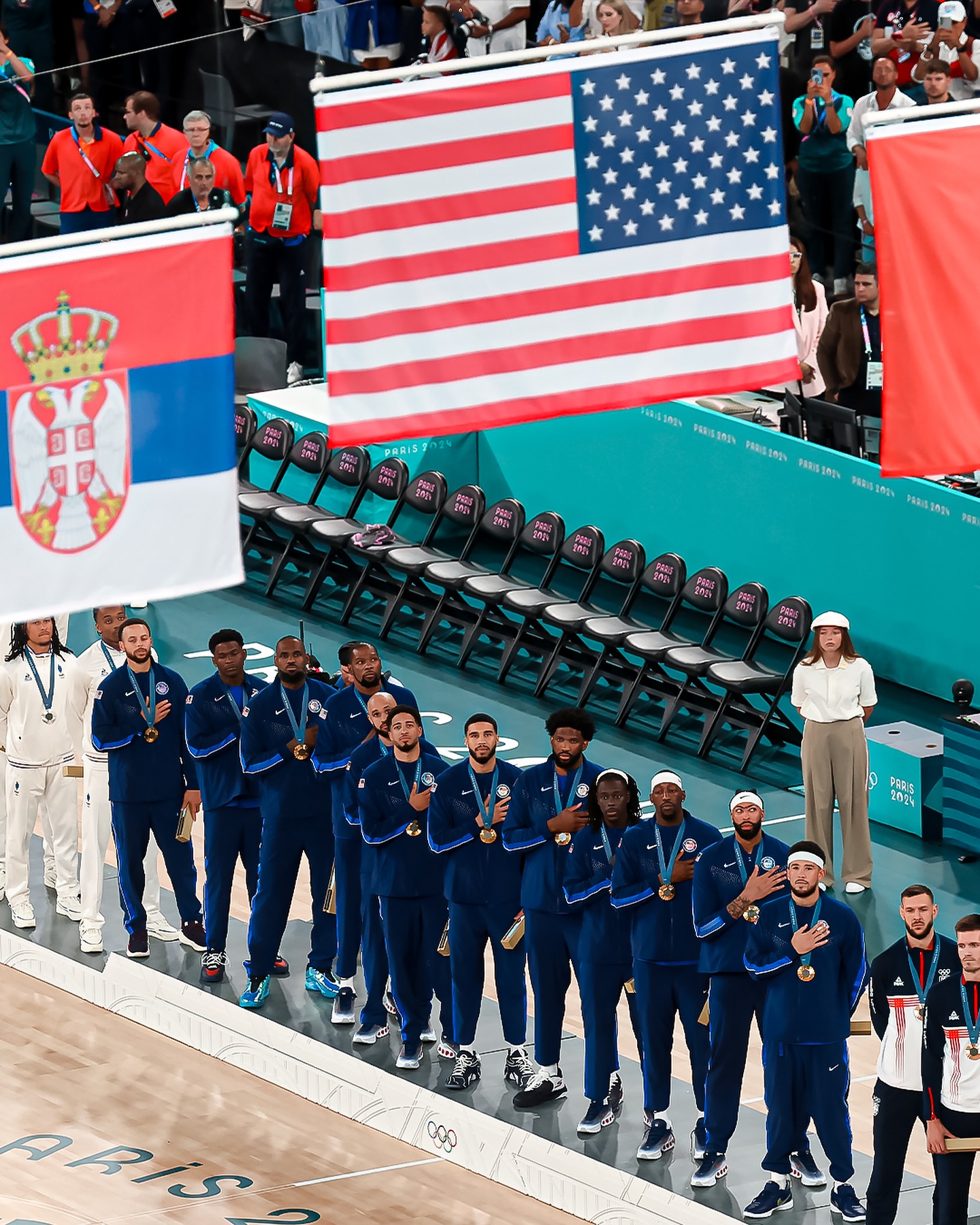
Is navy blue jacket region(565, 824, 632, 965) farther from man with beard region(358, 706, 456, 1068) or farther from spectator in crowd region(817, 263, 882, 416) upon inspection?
spectator in crowd region(817, 263, 882, 416)

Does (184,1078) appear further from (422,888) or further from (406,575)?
(406,575)

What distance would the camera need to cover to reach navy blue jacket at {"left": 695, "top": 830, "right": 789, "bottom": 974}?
1088cm

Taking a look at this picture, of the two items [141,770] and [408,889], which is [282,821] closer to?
[141,770]

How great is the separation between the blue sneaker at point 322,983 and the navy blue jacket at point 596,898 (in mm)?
2162

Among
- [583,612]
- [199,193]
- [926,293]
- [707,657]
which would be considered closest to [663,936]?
[926,293]

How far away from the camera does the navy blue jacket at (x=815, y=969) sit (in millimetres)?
10594

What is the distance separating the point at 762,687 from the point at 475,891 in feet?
15.7

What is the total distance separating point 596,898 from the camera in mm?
11500

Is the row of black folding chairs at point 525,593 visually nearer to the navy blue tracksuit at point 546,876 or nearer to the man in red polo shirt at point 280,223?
the man in red polo shirt at point 280,223

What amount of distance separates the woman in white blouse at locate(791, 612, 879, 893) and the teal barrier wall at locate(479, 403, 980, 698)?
2.46 metres

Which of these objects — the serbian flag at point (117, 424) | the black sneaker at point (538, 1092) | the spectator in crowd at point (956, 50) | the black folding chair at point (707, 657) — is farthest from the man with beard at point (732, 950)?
the spectator in crowd at point (956, 50)

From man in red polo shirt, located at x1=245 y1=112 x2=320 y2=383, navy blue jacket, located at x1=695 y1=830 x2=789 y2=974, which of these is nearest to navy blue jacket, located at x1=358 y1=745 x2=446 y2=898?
navy blue jacket, located at x1=695 y1=830 x2=789 y2=974

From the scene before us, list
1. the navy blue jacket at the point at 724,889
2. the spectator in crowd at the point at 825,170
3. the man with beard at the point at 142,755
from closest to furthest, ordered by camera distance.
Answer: the navy blue jacket at the point at 724,889 < the man with beard at the point at 142,755 < the spectator in crowd at the point at 825,170

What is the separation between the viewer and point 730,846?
1088 cm
